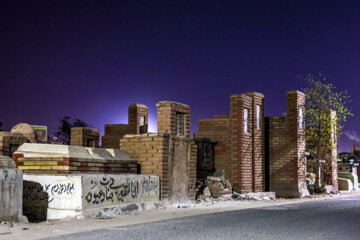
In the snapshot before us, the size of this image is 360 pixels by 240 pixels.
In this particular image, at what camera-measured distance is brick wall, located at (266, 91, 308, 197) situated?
69.3ft

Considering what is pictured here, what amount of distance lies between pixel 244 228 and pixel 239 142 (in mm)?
10312

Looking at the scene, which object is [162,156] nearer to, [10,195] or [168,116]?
[168,116]

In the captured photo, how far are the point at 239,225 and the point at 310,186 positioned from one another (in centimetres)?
1571

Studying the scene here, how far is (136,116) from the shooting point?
23.3m

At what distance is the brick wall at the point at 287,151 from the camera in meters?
21.1

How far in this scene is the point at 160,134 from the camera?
14.2m

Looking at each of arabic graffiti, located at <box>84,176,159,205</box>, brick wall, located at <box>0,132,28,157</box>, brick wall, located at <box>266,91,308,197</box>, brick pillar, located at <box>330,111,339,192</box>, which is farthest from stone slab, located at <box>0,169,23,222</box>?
brick pillar, located at <box>330,111,339,192</box>

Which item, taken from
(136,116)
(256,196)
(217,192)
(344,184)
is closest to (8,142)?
(217,192)

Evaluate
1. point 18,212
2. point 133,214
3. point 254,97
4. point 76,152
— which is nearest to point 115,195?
point 133,214

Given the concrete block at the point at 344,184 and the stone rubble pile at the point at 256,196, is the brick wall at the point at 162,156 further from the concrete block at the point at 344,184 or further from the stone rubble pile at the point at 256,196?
the concrete block at the point at 344,184

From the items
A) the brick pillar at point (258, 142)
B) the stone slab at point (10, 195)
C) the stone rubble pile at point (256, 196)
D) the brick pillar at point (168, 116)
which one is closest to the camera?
the stone slab at point (10, 195)

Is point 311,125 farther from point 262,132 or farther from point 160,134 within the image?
point 160,134

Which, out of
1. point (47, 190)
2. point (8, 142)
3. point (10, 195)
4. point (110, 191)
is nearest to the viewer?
point (10, 195)

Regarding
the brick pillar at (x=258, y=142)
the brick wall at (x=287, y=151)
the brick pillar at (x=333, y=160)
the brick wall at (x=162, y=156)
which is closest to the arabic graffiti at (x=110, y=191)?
the brick wall at (x=162, y=156)
